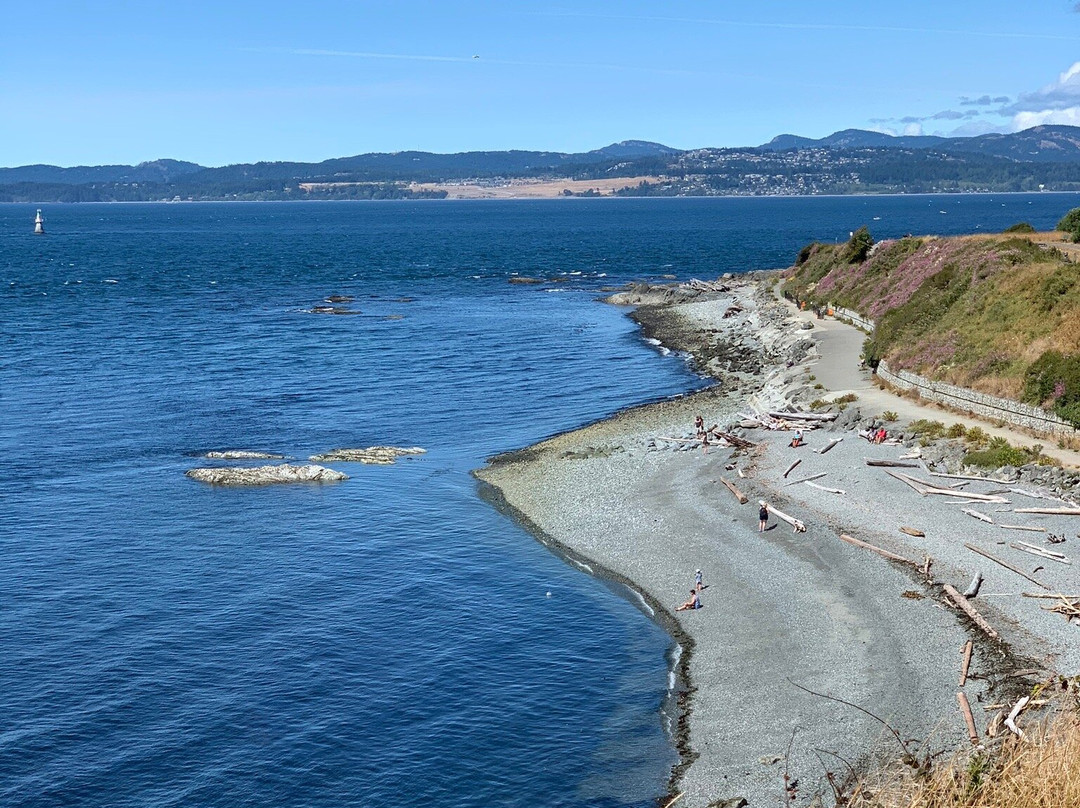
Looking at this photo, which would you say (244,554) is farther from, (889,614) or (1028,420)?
(1028,420)

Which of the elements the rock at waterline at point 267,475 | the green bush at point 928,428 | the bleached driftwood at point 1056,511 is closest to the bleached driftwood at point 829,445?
the green bush at point 928,428

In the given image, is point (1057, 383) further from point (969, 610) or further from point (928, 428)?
point (969, 610)

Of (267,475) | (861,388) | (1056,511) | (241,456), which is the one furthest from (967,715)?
(241,456)

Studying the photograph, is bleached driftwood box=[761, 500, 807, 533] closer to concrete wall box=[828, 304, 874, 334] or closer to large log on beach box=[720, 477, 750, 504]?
large log on beach box=[720, 477, 750, 504]

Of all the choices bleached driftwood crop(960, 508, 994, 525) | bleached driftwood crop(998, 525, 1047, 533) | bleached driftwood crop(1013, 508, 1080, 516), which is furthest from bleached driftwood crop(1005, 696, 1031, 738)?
bleached driftwood crop(1013, 508, 1080, 516)

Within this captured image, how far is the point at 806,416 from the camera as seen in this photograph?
50438 mm

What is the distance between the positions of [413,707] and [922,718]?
1175 centimetres

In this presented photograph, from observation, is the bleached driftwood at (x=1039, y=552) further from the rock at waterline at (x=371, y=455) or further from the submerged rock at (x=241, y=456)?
the submerged rock at (x=241, y=456)

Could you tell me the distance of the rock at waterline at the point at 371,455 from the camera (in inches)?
1961

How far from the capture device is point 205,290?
129 meters

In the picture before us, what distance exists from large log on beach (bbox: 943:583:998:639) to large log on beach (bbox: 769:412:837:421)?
19.0 m

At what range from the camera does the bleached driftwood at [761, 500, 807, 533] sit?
37.0 meters

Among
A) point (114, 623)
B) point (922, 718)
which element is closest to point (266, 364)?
point (114, 623)

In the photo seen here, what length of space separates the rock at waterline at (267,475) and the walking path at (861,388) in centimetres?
2363
